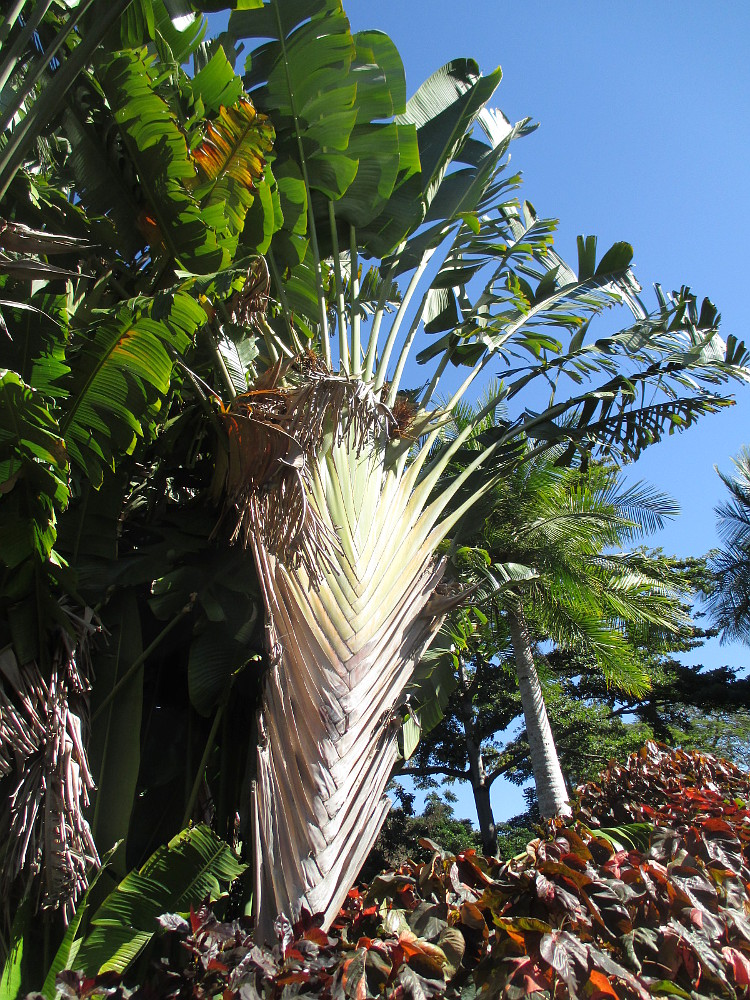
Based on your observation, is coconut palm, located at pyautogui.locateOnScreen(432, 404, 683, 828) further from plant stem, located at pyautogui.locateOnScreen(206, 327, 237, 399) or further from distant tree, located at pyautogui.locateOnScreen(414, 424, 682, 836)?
plant stem, located at pyautogui.locateOnScreen(206, 327, 237, 399)

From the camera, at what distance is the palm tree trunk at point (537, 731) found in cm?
1010

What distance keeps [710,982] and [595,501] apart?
10.4 metres

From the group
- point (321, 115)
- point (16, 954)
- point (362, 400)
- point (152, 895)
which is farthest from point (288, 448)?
point (321, 115)

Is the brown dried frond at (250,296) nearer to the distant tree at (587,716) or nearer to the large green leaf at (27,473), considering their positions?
the large green leaf at (27,473)

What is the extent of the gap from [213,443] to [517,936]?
3.47 meters

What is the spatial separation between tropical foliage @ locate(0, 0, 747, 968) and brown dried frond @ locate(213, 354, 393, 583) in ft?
0.06

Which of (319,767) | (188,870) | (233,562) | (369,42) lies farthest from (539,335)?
(188,870)

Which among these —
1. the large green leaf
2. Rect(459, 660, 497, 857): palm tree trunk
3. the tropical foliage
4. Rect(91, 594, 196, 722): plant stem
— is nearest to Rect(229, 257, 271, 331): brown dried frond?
the tropical foliage

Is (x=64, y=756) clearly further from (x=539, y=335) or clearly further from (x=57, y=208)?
(x=539, y=335)

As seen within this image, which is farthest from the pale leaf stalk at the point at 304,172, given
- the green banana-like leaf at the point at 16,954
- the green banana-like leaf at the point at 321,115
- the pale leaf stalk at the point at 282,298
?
the green banana-like leaf at the point at 16,954

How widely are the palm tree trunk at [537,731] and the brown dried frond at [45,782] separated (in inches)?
297

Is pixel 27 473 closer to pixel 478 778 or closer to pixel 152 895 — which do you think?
pixel 152 895

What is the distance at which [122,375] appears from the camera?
10.9 ft

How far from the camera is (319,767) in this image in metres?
2.78
